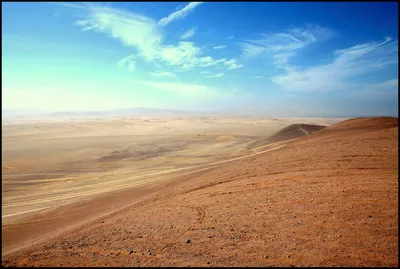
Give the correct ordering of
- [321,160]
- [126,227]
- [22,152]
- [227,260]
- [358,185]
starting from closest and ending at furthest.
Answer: [227,260]
[126,227]
[358,185]
[321,160]
[22,152]

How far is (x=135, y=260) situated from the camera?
19.1 ft

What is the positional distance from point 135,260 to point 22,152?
38727mm

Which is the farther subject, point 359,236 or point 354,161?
point 354,161

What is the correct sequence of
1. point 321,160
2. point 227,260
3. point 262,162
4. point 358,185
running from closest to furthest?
1. point 227,260
2. point 358,185
3. point 321,160
4. point 262,162

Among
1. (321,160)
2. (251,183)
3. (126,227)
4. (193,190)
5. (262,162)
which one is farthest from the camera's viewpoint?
(262,162)

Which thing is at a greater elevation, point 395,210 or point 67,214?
point 395,210

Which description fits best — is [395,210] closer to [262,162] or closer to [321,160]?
[321,160]

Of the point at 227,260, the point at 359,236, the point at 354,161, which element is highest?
the point at 354,161

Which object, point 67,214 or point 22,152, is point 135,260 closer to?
point 67,214

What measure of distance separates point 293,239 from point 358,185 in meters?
4.65

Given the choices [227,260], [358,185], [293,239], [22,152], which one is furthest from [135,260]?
[22,152]

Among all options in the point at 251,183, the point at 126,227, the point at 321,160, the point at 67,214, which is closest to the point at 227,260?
the point at 126,227

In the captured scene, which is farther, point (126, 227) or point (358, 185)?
point (358, 185)

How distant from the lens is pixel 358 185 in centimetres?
911
